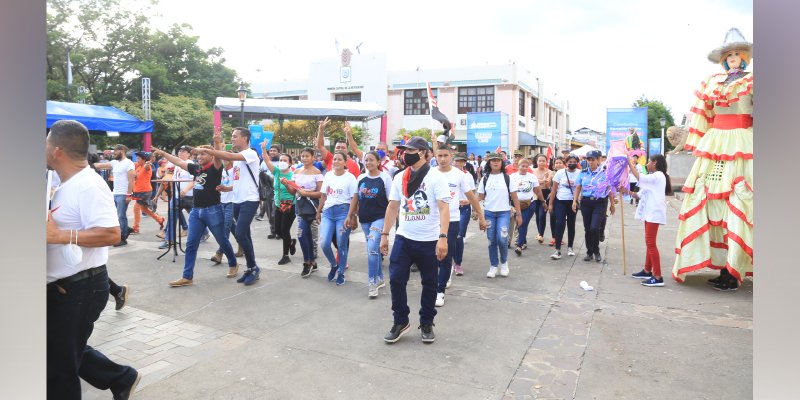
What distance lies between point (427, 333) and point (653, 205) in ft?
12.4

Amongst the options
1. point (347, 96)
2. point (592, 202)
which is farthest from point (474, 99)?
point (592, 202)

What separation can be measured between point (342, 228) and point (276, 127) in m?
33.1

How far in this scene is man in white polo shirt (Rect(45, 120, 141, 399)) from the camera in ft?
8.60

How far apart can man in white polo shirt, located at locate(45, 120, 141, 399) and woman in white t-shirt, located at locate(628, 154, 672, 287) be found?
6.12 meters

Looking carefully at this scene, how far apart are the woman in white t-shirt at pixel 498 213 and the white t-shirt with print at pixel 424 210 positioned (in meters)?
2.65

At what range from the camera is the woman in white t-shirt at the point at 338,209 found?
6602 mm

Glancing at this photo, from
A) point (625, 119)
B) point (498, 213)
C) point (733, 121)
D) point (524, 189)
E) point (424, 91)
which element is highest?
point (424, 91)

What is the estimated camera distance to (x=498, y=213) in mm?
7238

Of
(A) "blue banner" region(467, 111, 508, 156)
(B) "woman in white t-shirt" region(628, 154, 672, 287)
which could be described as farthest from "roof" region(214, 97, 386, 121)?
(B) "woman in white t-shirt" region(628, 154, 672, 287)

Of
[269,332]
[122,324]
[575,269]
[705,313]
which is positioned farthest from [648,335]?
[122,324]

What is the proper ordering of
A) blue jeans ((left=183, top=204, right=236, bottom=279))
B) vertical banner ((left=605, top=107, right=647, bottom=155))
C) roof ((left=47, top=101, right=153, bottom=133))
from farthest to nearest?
vertical banner ((left=605, top=107, right=647, bottom=155))
roof ((left=47, top=101, right=153, bottom=133))
blue jeans ((left=183, top=204, right=236, bottom=279))

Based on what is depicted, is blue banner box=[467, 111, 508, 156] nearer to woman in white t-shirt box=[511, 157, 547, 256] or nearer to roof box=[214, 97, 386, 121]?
roof box=[214, 97, 386, 121]

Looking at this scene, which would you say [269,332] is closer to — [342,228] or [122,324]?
[122,324]

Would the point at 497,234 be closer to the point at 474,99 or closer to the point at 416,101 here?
the point at 474,99
